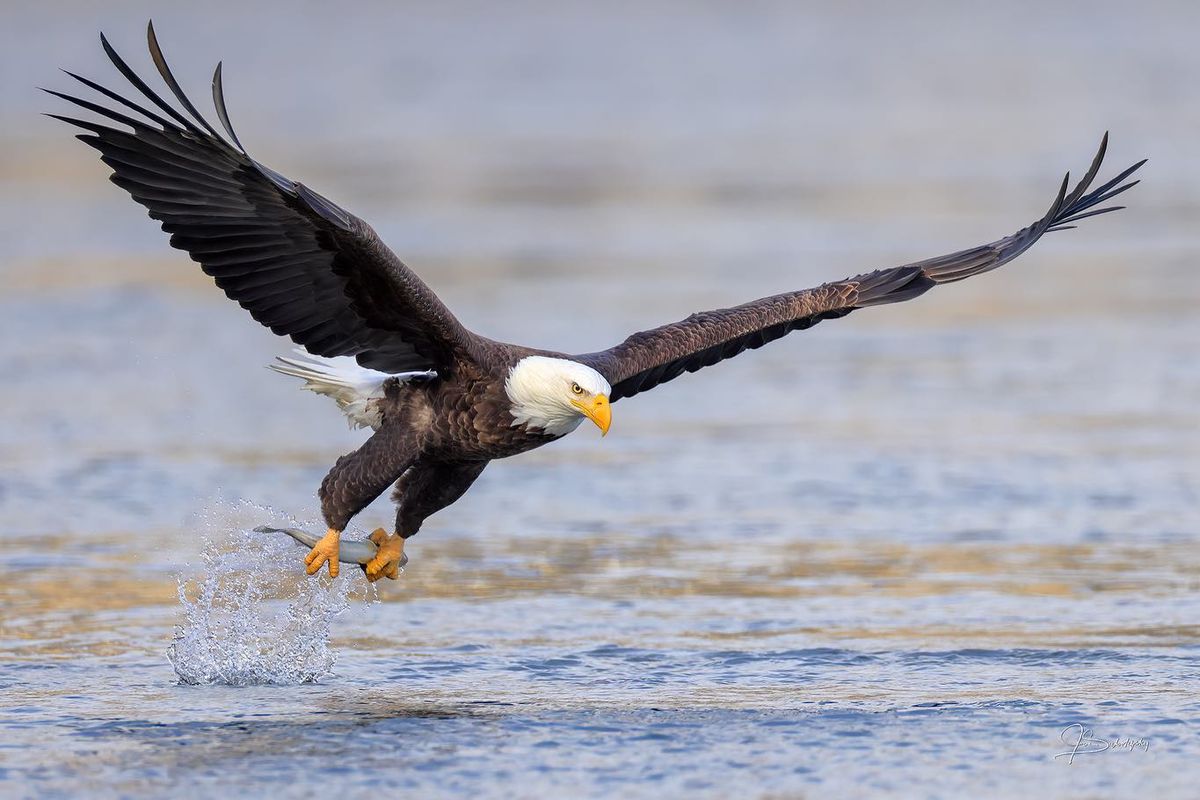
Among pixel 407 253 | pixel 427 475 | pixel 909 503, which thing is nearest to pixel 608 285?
pixel 407 253

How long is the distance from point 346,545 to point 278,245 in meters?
1.21

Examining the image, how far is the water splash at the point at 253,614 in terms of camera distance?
7348 millimetres

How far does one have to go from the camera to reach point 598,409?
6.91 meters

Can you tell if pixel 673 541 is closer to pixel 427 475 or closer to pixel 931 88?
pixel 427 475

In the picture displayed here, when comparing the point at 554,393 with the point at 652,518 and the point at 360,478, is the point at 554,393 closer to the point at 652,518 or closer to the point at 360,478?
the point at 360,478

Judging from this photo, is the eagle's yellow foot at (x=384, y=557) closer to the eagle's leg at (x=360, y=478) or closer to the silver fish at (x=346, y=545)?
the silver fish at (x=346, y=545)

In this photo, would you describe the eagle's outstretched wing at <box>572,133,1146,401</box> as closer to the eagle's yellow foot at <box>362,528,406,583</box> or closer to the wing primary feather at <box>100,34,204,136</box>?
the eagle's yellow foot at <box>362,528,406,583</box>

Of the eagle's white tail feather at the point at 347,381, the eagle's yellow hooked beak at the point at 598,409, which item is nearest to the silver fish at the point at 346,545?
the eagle's white tail feather at the point at 347,381

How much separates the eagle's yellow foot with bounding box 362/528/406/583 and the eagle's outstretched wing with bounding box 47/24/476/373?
2.42 feet

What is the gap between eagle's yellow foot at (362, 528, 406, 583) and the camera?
7762 millimetres

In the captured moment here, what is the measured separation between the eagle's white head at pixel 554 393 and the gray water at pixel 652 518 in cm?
89

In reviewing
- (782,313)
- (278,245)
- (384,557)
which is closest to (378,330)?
(278,245)

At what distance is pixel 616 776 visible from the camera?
6105 millimetres

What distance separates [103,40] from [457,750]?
89.6 inches
